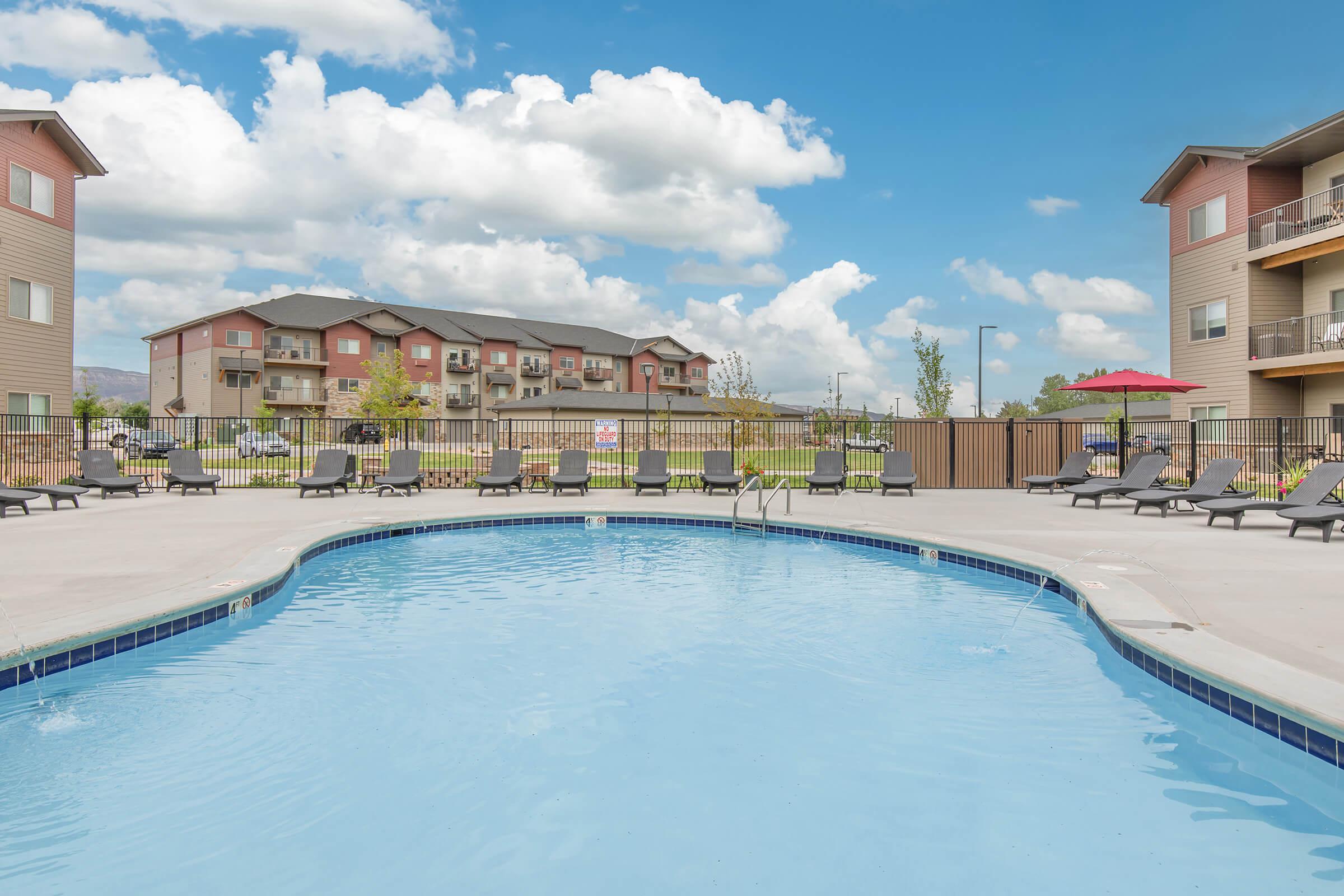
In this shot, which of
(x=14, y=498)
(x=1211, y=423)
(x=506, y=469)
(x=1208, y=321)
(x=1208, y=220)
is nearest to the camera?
(x=14, y=498)

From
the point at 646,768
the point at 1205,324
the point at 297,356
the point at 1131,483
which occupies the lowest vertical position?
the point at 646,768

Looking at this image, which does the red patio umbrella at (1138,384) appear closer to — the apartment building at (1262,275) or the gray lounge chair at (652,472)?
the gray lounge chair at (652,472)

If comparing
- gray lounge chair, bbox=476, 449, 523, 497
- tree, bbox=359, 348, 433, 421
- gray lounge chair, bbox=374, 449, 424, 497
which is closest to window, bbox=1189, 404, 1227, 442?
gray lounge chair, bbox=476, 449, 523, 497

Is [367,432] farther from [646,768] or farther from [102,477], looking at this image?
[646,768]

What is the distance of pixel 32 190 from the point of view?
1877 cm

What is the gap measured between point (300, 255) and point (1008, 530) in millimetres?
60052

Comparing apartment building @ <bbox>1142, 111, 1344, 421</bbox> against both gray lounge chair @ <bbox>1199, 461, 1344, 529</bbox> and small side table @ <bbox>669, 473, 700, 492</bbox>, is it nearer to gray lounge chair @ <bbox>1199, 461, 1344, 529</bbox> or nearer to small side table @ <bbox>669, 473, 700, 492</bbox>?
gray lounge chair @ <bbox>1199, 461, 1344, 529</bbox>

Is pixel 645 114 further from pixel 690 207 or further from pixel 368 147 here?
pixel 690 207

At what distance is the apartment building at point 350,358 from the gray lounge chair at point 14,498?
33773mm

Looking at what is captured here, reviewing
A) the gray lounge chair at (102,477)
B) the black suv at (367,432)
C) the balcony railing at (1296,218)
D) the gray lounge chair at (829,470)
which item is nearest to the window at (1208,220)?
the balcony railing at (1296,218)

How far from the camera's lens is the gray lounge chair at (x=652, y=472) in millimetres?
15227

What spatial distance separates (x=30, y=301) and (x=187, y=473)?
8.50m

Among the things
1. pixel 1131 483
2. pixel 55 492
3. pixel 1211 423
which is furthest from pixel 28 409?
pixel 1211 423

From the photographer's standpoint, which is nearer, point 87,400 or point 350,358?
point 87,400
